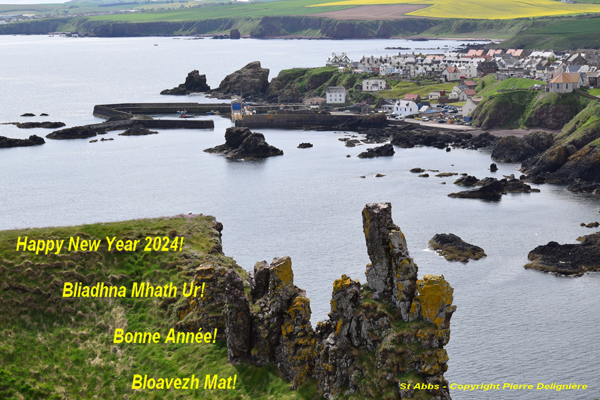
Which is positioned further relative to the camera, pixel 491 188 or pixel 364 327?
pixel 491 188

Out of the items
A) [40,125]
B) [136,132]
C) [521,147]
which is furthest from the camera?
[40,125]

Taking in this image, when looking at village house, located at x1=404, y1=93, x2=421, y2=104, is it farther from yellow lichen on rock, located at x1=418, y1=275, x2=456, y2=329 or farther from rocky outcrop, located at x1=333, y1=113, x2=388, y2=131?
yellow lichen on rock, located at x1=418, y1=275, x2=456, y2=329

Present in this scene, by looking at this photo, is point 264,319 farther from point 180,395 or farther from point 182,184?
point 182,184

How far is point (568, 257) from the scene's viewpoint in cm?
6769

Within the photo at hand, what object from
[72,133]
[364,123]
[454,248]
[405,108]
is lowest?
[72,133]

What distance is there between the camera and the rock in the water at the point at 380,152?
130 meters

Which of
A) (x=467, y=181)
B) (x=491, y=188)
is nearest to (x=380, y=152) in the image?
(x=467, y=181)

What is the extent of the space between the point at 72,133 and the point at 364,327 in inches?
5659

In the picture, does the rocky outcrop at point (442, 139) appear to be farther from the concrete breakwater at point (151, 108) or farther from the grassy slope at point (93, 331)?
the grassy slope at point (93, 331)

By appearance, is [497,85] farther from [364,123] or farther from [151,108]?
[151,108]

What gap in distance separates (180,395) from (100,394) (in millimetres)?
3906

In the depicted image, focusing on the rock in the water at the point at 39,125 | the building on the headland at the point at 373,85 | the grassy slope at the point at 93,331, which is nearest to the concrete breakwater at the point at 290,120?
the building on the headland at the point at 373,85

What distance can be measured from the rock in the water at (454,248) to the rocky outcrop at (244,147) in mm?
63979

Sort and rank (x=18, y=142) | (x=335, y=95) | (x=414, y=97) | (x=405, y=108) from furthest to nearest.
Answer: (x=335, y=95) → (x=414, y=97) → (x=405, y=108) → (x=18, y=142)
